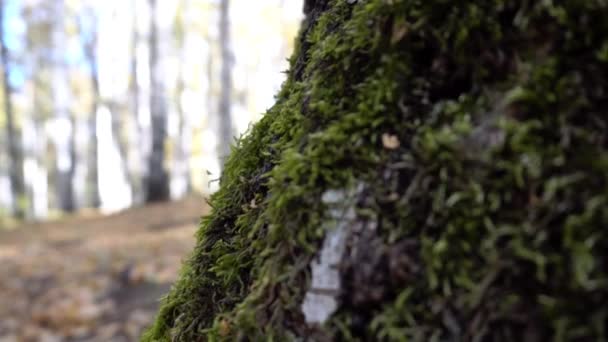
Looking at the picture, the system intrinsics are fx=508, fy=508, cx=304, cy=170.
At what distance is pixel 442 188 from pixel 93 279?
695 cm

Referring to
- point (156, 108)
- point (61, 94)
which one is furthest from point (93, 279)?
point (61, 94)

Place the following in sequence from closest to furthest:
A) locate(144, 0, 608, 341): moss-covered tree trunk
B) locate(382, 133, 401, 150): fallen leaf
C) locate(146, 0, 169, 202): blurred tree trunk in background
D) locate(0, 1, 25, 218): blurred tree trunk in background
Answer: locate(144, 0, 608, 341): moss-covered tree trunk, locate(382, 133, 401, 150): fallen leaf, locate(146, 0, 169, 202): blurred tree trunk in background, locate(0, 1, 25, 218): blurred tree trunk in background

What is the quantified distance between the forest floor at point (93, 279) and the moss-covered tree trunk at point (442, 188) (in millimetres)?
3016

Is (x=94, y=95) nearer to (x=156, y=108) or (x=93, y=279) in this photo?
(x=156, y=108)

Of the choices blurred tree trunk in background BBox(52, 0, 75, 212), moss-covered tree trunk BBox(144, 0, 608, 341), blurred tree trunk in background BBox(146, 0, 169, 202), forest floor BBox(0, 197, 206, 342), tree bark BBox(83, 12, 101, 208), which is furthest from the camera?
tree bark BBox(83, 12, 101, 208)

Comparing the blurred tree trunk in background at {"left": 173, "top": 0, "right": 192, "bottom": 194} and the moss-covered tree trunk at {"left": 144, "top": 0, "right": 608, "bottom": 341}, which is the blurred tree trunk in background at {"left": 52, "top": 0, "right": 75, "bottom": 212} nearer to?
the blurred tree trunk in background at {"left": 173, "top": 0, "right": 192, "bottom": 194}

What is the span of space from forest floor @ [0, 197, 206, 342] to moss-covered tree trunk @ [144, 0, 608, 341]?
3016mm

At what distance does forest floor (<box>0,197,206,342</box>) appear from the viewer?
554 centimetres

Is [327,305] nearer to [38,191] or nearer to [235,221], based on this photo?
[235,221]

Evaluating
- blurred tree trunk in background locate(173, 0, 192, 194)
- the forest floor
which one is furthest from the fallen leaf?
blurred tree trunk in background locate(173, 0, 192, 194)

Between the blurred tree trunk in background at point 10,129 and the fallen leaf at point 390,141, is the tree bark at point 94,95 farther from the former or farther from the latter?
the fallen leaf at point 390,141

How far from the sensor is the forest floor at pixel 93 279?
18.2 feet

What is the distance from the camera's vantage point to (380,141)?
2.88 ft

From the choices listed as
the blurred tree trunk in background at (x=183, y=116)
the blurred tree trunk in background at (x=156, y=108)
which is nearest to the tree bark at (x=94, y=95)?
the blurred tree trunk in background at (x=183, y=116)
